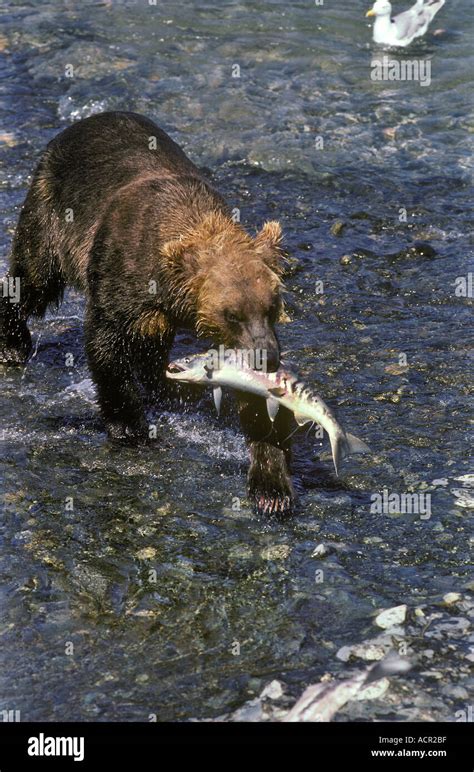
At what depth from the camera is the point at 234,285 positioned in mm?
6145

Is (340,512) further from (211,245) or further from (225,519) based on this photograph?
(211,245)

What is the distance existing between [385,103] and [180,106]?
2.32 metres

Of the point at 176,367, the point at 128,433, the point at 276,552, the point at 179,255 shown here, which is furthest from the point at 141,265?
the point at 276,552

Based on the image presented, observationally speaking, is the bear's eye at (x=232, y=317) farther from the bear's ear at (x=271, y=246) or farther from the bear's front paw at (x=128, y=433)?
the bear's front paw at (x=128, y=433)

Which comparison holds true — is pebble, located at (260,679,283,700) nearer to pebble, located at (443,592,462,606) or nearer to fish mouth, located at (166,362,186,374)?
pebble, located at (443,592,462,606)

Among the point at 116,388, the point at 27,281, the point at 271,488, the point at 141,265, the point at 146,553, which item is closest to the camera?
the point at 146,553

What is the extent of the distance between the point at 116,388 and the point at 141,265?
0.88 meters

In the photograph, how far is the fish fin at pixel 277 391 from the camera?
6.02 meters

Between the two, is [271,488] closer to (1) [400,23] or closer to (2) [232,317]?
(2) [232,317]

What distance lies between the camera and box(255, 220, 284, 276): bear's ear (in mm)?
6426

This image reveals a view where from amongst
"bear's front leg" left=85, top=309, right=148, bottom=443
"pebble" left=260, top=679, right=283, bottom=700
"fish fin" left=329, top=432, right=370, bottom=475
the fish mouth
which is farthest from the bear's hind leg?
"pebble" left=260, top=679, right=283, bottom=700

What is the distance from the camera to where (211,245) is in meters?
6.39

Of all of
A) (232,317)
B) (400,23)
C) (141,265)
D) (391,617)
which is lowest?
(391,617)
